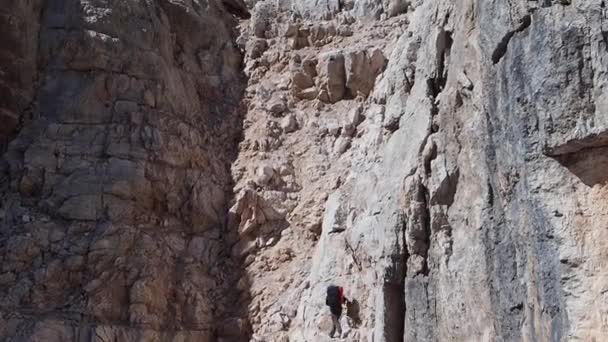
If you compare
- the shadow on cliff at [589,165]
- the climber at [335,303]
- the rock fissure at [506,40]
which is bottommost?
the climber at [335,303]

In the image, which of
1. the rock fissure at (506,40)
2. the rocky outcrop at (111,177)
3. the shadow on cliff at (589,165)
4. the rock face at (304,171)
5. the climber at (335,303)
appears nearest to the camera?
the shadow on cliff at (589,165)

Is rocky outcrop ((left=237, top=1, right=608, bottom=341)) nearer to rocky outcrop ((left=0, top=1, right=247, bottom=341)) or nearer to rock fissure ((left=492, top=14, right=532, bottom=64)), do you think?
rock fissure ((left=492, top=14, right=532, bottom=64))

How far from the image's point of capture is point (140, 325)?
9.94 meters

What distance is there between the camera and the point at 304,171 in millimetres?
11820

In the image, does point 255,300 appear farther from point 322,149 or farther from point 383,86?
point 383,86

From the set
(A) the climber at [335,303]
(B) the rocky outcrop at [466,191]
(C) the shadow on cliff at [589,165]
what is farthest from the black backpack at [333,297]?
(C) the shadow on cliff at [589,165]

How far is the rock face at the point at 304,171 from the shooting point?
18.4ft

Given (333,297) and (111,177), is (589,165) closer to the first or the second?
(333,297)

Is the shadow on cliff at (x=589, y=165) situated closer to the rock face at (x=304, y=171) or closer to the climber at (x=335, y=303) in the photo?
the rock face at (x=304, y=171)

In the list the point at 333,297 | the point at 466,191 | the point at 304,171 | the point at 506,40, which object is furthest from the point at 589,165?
the point at 304,171

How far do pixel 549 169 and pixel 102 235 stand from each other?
6.79 metres

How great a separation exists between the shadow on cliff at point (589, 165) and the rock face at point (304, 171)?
1 cm

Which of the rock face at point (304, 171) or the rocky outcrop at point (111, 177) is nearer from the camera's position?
the rock face at point (304, 171)

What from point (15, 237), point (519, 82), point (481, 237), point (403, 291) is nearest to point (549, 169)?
point (519, 82)
